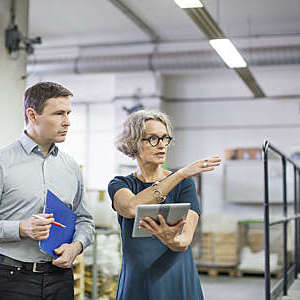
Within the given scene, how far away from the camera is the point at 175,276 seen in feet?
6.41

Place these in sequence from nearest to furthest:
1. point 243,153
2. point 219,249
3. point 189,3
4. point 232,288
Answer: point 189,3
point 232,288
point 219,249
point 243,153

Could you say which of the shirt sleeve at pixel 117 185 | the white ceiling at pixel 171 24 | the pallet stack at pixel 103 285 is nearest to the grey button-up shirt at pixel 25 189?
the shirt sleeve at pixel 117 185

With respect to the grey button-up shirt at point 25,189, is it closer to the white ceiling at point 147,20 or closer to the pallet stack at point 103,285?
the pallet stack at point 103,285

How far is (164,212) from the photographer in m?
1.80

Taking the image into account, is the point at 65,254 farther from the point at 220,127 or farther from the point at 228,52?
the point at 220,127

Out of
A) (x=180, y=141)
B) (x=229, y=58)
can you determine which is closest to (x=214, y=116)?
(x=180, y=141)

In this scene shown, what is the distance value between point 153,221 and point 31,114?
0.78 m

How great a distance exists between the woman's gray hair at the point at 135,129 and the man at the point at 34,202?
0.98 ft

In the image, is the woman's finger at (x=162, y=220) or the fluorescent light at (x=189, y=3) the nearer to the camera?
the woman's finger at (x=162, y=220)

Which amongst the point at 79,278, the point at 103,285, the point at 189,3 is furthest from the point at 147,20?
the point at 79,278

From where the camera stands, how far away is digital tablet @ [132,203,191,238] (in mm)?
1766

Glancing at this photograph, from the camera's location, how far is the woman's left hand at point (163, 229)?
182 cm

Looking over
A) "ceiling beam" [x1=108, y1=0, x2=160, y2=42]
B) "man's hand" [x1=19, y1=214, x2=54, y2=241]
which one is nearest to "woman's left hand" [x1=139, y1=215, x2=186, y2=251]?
"man's hand" [x1=19, y1=214, x2=54, y2=241]

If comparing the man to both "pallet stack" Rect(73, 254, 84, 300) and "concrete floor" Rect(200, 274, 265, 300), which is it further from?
"concrete floor" Rect(200, 274, 265, 300)
